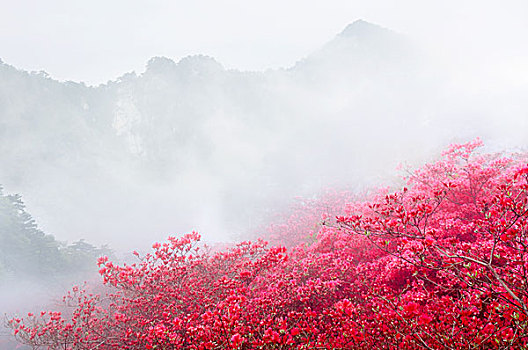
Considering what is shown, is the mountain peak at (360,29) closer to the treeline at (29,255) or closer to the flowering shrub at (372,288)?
the flowering shrub at (372,288)

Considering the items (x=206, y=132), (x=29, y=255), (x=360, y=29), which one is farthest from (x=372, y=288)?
(x=360, y=29)

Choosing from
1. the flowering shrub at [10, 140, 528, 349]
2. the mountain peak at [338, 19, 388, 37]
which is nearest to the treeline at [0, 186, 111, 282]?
the flowering shrub at [10, 140, 528, 349]

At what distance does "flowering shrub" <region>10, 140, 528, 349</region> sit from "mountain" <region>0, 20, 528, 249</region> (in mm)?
12375

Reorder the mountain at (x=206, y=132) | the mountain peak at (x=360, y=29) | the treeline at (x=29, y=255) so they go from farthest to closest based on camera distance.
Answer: the mountain peak at (x=360, y=29) → the mountain at (x=206, y=132) → the treeline at (x=29, y=255)

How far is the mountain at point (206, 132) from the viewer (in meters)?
19.7

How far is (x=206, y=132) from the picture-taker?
26375 millimetres

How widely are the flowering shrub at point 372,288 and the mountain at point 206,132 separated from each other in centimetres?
1237

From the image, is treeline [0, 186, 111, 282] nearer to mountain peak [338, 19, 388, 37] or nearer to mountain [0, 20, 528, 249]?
mountain [0, 20, 528, 249]

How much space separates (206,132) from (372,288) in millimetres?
24763

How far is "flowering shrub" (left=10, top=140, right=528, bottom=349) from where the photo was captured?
2.15 metres

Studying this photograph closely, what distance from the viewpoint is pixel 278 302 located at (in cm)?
335

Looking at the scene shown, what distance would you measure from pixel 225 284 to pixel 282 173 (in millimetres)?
17511

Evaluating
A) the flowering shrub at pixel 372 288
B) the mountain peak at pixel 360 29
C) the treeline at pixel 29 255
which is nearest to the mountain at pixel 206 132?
the mountain peak at pixel 360 29

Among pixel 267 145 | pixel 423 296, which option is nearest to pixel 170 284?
pixel 423 296
